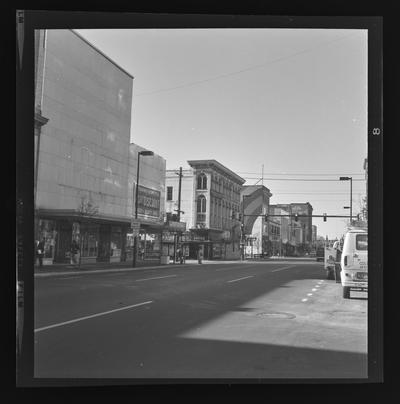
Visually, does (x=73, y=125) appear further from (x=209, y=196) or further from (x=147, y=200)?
(x=147, y=200)

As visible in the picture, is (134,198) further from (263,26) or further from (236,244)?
(263,26)

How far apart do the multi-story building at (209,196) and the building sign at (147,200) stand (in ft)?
1.67

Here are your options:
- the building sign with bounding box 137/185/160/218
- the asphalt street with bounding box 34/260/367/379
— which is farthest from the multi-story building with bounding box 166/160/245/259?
the asphalt street with bounding box 34/260/367/379

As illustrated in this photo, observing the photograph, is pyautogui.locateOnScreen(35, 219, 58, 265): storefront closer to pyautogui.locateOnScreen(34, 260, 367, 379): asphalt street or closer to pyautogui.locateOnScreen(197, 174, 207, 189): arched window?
pyautogui.locateOnScreen(34, 260, 367, 379): asphalt street

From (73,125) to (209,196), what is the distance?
11.7 ft

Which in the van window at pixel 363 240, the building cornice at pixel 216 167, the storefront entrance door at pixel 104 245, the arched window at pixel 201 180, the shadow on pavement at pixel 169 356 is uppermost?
the building cornice at pixel 216 167

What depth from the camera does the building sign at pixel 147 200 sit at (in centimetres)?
989

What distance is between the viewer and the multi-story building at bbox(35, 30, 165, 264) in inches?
184

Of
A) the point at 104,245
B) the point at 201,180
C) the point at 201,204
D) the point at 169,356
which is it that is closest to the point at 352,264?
the point at 201,204

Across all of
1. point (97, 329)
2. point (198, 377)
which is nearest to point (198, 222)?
point (97, 329)

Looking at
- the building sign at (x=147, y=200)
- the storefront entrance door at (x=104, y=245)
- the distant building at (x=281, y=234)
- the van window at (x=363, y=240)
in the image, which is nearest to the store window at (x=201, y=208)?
the building sign at (x=147, y=200)

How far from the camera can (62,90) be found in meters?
5.20

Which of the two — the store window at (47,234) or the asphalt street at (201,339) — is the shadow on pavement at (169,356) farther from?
the store window at (47,234)

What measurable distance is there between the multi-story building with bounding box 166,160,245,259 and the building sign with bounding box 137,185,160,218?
0.51 meters
